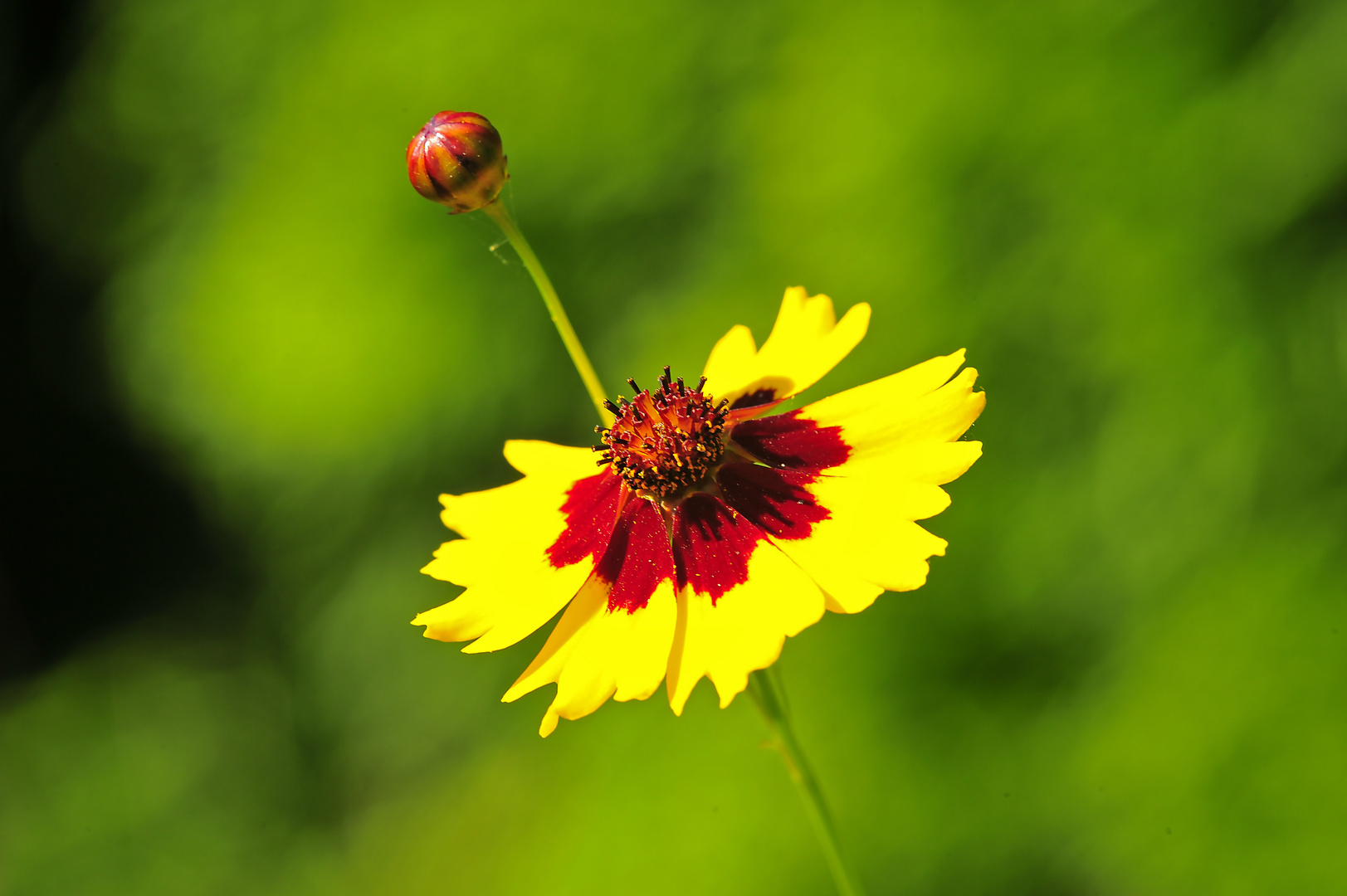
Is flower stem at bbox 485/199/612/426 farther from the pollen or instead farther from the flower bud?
the pollen

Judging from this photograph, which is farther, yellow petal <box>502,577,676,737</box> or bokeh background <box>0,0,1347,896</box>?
bokeh background <box>0,0,1347,896</box>

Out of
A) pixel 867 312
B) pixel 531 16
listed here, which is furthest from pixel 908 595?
pixel 531 16

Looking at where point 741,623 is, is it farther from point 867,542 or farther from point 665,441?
point 665,441

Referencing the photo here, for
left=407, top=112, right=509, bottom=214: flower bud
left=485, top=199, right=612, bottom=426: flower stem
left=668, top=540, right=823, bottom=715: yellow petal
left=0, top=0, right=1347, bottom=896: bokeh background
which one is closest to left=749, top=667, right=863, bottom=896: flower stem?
left=668, top=540, right=823, bottom=715: yellow petal

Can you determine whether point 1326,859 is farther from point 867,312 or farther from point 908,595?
point 867,312

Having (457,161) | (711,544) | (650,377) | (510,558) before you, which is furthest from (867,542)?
(650,377)

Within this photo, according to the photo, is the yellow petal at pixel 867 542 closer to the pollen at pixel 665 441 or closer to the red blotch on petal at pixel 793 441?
the red blotch on petal at pixel 793 441

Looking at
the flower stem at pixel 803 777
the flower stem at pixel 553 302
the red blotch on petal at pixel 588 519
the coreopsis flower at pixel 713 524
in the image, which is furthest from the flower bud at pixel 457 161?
the flower stem at pixel 803 777
